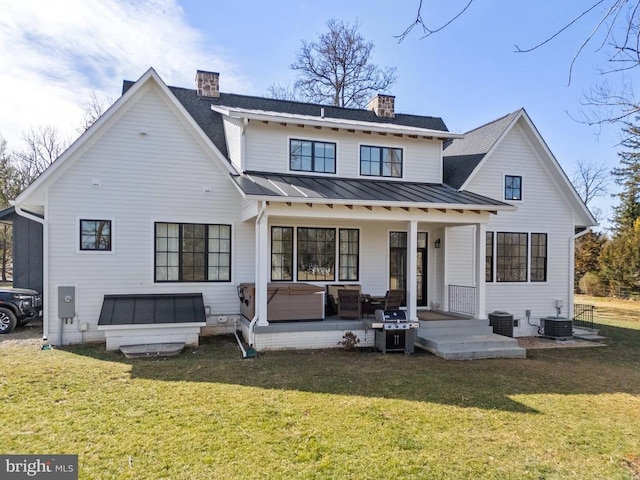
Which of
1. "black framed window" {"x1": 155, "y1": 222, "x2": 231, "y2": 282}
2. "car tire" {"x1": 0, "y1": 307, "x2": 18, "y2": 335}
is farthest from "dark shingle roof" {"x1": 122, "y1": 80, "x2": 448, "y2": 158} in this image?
"car tire" {"x1": 0, "y1": 307, "x2": 18, "y2": 335}

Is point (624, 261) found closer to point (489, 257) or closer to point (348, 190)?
point (489, 257)

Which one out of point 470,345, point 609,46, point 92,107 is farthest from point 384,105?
point 92,107

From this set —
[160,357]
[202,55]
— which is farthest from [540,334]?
[202,55]

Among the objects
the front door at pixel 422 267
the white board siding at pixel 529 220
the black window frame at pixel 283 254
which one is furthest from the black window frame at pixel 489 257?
the black window frame at pixel 283 254

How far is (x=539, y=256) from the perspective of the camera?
492 inches

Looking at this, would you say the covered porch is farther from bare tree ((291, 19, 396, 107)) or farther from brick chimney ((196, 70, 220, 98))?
bare tree ((291, 19, 396, 107))

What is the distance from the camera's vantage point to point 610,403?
19.9 feet

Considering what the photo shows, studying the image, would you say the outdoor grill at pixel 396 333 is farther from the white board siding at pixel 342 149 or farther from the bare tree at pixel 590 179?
the bare tree at pixel 590 179

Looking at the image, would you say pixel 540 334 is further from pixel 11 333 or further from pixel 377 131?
pixel 11 333

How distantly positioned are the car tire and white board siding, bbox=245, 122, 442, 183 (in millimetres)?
7211

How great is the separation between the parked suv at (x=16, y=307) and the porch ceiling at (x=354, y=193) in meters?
6.70

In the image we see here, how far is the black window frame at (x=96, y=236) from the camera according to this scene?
9.28 metres

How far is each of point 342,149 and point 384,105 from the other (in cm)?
424

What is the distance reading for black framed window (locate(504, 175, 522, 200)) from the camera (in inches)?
481
